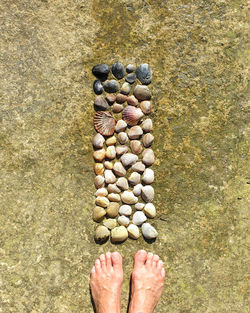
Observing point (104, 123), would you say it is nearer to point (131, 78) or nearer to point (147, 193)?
point (131, 78)

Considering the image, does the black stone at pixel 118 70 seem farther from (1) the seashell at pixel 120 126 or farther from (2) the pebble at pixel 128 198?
(2) the pebble at pixel 128 198

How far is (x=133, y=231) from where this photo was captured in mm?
1587

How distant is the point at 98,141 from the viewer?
159 cm

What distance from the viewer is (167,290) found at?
64.2 inches

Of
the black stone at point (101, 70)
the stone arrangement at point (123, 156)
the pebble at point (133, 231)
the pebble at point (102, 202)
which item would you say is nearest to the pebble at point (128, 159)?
the stone arrangement at point (123, 156)

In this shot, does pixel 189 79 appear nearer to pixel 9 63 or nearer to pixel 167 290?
pixel 9 63

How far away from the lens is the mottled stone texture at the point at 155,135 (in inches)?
62.6

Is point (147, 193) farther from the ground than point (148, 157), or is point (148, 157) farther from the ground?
point (148, 157)

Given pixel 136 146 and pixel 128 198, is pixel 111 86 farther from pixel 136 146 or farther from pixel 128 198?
pixel 128 198

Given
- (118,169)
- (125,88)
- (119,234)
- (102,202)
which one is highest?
(125,88)

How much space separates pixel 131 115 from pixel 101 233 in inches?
24.2

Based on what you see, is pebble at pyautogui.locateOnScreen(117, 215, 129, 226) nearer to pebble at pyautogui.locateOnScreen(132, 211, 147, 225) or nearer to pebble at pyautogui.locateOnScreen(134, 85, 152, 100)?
pebble at pyautogui.locateOnScreen(132, 211, 147, 225)

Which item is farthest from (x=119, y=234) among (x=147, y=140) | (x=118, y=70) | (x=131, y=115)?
(x=118, y=70)

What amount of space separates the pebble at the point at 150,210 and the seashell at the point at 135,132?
356 mm
